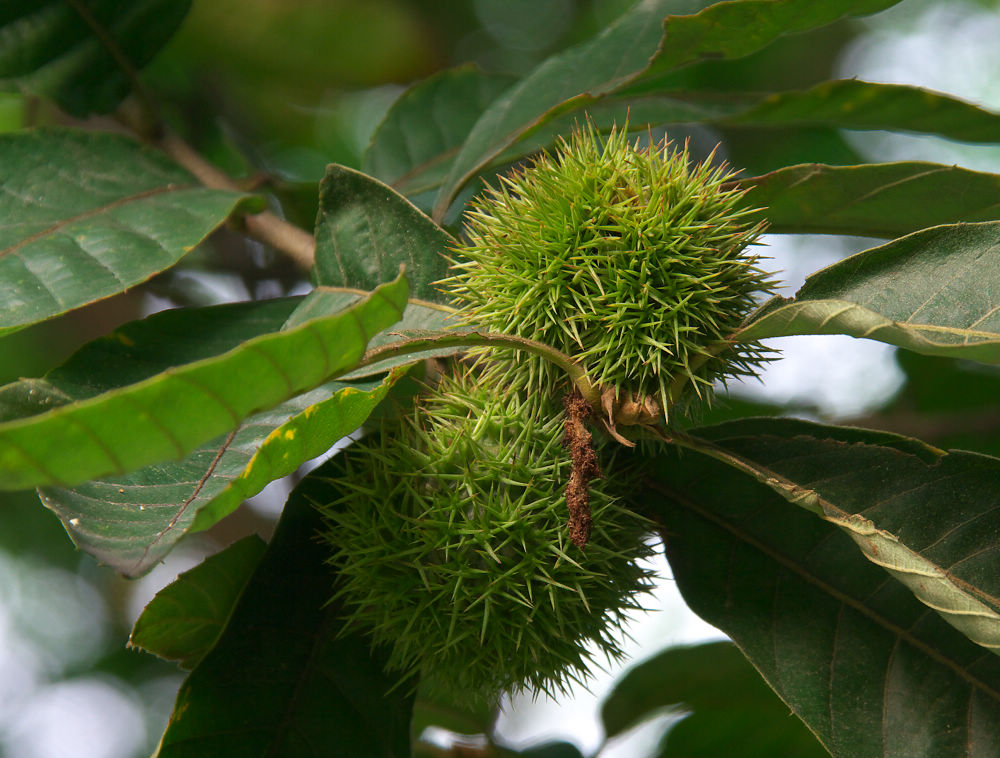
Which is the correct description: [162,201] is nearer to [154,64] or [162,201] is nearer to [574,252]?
[574,252]

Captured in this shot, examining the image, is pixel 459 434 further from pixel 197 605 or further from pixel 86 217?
pixel 86 217

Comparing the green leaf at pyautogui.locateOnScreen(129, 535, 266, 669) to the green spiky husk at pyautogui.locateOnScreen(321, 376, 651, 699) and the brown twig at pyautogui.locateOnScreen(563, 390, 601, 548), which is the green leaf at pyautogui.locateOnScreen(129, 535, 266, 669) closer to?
the green spiky husk at pyautogui.locateOnScreen(321, 376, 651, 699)

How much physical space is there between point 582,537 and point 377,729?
1.60ft

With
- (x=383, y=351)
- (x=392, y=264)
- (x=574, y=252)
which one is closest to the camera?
(x=383, y=351)

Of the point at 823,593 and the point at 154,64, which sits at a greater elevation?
the point at 154,64

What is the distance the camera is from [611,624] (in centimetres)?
107

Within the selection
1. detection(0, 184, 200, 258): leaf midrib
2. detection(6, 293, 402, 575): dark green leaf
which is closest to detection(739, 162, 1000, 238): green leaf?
detection(6, 293, 402, 575): dark green leaf

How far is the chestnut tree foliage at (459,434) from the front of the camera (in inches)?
31.1

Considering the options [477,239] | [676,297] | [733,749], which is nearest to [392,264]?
[477,239]

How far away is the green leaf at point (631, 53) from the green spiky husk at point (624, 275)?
0.24 meters

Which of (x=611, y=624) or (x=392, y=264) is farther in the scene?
(x=392, y=264)

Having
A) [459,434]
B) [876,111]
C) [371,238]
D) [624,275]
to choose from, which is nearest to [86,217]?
[371,238]

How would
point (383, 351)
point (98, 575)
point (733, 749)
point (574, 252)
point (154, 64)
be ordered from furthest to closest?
1. point (98, 575)
2. point (154, 64)
3. point (733, 749)
4. point (574, 252)
5. point (383, 351)

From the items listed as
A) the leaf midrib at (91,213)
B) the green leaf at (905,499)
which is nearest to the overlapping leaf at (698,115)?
the green leaf at (905,499)
